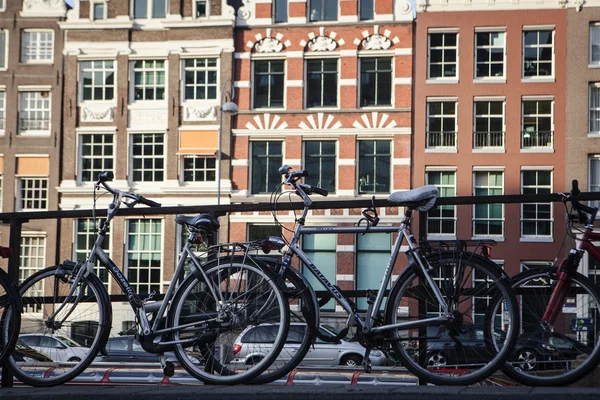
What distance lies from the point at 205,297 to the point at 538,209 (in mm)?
2003

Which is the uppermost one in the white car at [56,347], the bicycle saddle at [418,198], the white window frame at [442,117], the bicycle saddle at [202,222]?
the white window frame at [442,117]

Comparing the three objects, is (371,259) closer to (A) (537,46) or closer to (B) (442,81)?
(B) (442,81)

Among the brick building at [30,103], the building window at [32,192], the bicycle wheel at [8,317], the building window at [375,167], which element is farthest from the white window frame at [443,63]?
the bicycle wheel at [8,317]

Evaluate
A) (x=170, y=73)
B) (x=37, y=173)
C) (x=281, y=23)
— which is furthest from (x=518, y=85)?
(x=37, y=173)

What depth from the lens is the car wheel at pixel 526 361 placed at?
4.09 metres

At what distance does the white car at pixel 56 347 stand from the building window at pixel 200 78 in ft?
87.4

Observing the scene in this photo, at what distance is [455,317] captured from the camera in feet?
13.5

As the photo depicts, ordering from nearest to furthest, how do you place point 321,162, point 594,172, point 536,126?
point 594,172
point 536,126
point 321,162

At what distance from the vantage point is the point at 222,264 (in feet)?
14.2

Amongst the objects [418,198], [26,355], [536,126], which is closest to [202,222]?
[418,198]

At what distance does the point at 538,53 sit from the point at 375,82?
5481 millimetres

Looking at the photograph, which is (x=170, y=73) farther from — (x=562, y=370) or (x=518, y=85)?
(x=562, y=370)

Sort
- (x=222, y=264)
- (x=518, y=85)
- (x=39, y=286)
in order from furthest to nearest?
(x=518, y=85), (x=39, y=286), (x=222, y=264)

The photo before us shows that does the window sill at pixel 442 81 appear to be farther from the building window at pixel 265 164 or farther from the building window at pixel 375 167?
the building window at pixel 265 164
